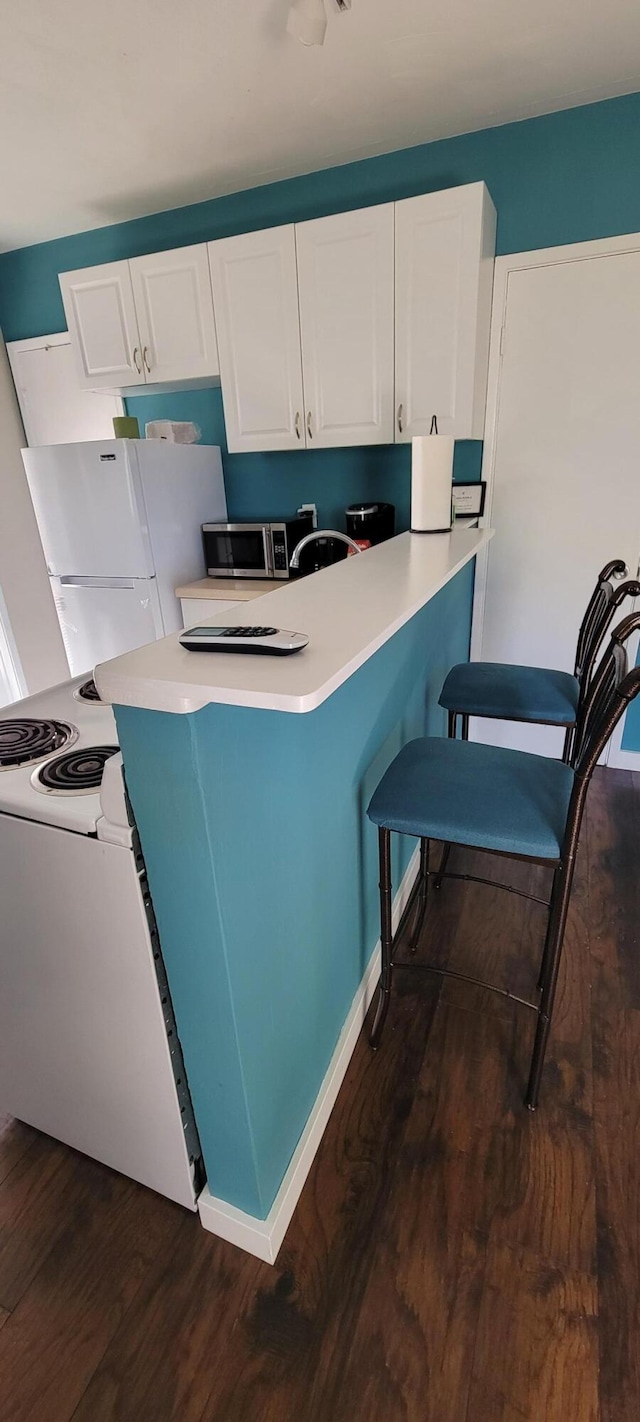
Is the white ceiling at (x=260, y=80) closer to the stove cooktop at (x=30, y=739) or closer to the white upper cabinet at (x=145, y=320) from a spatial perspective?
the white upper cabinet at (x=145, y=320)

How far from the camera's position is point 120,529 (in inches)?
109

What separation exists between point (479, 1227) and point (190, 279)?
324 cm

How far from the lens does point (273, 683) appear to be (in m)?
0.66

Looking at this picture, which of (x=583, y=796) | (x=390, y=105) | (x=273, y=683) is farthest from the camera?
(x=390, y=105)

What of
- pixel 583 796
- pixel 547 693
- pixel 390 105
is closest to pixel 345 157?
pixel 390 105

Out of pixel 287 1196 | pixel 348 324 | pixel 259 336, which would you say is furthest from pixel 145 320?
pixel 287 1196

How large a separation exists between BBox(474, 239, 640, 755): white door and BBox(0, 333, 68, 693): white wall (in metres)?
2.53

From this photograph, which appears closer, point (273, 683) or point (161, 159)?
point (273, 683)

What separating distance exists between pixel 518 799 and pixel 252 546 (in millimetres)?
2076

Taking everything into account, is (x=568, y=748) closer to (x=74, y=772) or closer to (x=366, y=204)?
(x=74, y=772)

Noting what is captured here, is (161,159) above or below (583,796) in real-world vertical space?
above

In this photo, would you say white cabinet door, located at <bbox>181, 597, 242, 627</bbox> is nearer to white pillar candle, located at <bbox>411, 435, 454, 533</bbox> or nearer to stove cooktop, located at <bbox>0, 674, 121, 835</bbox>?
white pillar candle, located at <bbox>411, 435, 454, 533</bbox>

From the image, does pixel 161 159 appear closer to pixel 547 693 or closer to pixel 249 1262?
pixel 547 693

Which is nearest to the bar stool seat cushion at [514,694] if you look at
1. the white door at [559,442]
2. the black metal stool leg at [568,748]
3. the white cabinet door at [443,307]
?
the black metal stool leg at [568,748]
